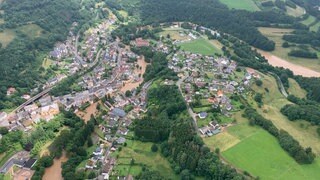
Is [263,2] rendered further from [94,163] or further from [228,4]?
[94,163]

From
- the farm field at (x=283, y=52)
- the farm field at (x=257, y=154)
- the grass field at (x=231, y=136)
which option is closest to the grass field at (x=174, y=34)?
the farm field at (x=283, y=52)

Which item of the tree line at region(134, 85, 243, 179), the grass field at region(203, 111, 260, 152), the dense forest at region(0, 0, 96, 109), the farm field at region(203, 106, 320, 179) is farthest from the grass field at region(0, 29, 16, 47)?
the farm field at region(203, 106, 320, 179)

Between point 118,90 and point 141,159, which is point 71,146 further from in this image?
point 118,90

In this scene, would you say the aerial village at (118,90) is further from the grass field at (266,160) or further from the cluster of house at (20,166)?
the grass field at (266,160)

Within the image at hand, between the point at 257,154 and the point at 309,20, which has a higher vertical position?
the point at 257,154

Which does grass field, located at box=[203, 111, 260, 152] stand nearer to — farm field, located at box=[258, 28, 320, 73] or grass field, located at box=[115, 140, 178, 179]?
grass field, located at box=[115, 140, 178, 179]

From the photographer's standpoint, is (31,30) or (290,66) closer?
(290,66)

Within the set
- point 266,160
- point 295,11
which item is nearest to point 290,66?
point 295,11
